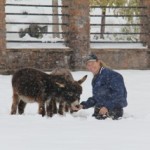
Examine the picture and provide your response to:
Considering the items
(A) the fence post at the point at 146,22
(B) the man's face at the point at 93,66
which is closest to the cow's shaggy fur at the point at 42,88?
(B) the man's face at the point at 93,66

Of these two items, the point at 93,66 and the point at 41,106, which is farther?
the point at 41,106

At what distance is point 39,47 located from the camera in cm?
1862

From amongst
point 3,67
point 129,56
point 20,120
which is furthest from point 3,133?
point 129,56

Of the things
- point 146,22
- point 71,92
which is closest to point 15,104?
point 71,92

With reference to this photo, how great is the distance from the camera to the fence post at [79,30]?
740 inches

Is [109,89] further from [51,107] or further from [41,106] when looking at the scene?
[41,106]

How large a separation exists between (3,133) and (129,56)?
40.2 ft

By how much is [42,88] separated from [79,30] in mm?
9313

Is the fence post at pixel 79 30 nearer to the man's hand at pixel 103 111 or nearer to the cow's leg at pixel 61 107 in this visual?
the cow's leg at pixel 61 107

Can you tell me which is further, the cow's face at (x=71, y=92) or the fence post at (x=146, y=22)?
the fence post at (x=146, y=22)

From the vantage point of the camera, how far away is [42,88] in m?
9.70

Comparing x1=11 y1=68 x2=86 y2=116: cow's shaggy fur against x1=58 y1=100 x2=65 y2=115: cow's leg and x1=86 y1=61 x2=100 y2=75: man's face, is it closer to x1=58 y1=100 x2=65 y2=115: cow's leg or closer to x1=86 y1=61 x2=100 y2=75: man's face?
x1=58 y1=100 x2=65 y2=115: cow's leg

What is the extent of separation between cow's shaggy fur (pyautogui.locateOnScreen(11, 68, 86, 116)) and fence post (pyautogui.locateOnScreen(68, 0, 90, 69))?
8.88 m

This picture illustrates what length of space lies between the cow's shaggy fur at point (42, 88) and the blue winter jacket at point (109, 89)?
11.9 inches
